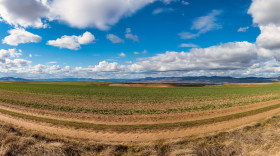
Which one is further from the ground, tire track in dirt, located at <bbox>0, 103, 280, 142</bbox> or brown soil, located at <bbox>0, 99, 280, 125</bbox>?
tire track in dirt, located at <bbox>0, 103, 280, 142</bbox>

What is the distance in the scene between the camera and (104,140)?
11.9m

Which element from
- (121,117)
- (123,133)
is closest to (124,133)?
(123,133)

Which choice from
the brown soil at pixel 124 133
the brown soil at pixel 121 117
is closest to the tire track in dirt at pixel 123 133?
the brown soil at pixel 124 133

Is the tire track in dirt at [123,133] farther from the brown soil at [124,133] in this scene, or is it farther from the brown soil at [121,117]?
the brown soil at [121,117]

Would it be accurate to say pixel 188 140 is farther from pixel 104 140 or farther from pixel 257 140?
pixel 104 140

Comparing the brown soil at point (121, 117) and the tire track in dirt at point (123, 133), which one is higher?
the tire track in dirt at point (123, 133)

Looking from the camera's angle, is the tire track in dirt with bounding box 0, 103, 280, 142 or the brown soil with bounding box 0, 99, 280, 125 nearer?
the tire track in dirt with bounding box 0, 103, 280, 142

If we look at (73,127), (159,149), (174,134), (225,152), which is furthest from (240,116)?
(73,127)

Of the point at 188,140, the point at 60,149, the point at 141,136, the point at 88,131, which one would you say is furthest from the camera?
the point at 88,131

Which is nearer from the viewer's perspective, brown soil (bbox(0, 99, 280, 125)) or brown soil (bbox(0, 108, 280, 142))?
brown soil (bbox(0, 108, 280, 142))

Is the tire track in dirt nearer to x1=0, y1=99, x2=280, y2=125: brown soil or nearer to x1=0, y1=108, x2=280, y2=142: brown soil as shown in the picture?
x1=0, y1=108, x2=280, y2=142: brown soil

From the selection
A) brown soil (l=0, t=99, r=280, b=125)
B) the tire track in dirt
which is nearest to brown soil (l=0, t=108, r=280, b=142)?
the tire track in dirt

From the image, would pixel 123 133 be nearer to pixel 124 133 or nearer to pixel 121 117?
pixel 124 133

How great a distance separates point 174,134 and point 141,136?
3227 millimetres
